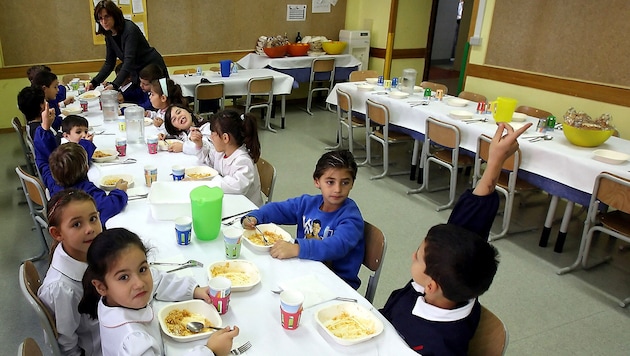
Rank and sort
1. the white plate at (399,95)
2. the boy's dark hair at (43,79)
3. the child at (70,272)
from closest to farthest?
the child at (70,272) < the boy's dark hair at (43,79) < the white plate at (399,95)

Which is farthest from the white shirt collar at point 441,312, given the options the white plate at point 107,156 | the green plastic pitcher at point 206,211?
the white plate at point 107,156

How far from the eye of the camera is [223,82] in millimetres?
5301

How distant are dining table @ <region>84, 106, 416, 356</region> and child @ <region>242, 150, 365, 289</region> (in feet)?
0.17

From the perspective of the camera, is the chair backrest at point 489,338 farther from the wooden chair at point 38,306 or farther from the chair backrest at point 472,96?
the chair backrest at point 472,96

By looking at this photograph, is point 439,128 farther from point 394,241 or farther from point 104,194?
point 104,194

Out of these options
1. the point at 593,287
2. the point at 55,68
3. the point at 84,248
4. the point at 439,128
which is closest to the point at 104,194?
the point at 84,248

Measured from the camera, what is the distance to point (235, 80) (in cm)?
551

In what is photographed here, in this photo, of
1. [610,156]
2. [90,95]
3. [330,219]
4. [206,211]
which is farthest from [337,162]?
[90,95]

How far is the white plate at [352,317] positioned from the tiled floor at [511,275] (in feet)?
4.33

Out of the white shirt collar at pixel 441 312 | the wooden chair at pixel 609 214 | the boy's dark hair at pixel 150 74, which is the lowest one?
the wooden chair at pixel 609 214

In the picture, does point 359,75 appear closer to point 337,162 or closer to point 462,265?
point 337,162

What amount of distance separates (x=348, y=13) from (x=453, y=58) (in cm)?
410

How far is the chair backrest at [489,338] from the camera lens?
1.34m

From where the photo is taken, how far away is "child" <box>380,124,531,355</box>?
1.25 m
